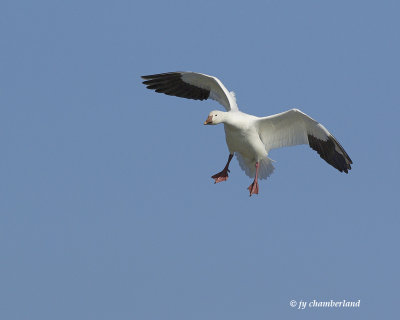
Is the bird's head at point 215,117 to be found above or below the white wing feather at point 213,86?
below

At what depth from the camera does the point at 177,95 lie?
16.2 meters

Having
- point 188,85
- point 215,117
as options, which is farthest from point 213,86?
point 215,117

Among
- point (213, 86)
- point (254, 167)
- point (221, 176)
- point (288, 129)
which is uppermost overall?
point (213, 86)

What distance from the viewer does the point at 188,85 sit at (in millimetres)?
16125

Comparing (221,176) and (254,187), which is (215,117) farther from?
(254,187)

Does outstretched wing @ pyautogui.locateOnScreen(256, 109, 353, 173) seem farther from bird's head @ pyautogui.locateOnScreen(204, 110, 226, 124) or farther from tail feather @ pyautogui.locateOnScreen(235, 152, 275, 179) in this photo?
bird's head @ pyautogui.locateOnScreen(204, 110, 226, 124)

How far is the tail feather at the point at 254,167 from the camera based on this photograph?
1534 cm

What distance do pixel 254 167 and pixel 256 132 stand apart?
106cm

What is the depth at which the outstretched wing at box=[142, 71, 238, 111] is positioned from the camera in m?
15.7

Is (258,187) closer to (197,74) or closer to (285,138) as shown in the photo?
(285,138)

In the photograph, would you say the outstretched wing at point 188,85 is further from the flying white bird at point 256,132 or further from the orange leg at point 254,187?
the orange leg at point 254,187

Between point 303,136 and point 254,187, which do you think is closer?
point 303,136

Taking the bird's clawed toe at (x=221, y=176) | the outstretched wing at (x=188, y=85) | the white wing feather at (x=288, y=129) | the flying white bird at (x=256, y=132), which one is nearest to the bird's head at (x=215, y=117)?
the flying white bird at (x=256, y=132)

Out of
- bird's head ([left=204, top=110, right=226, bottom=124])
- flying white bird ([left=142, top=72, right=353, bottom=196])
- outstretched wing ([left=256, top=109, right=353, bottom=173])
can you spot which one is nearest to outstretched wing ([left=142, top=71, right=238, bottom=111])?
flying white bird ([left=142, top=72, right=353, bottom=196])
